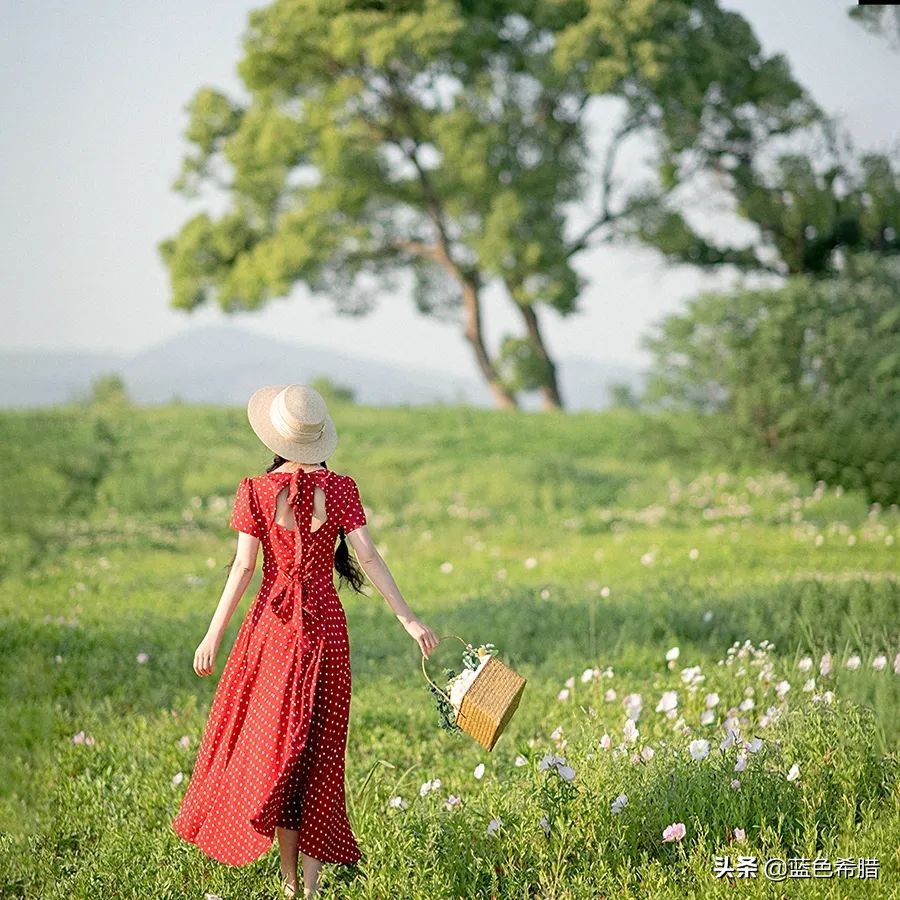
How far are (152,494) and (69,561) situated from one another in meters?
2.86

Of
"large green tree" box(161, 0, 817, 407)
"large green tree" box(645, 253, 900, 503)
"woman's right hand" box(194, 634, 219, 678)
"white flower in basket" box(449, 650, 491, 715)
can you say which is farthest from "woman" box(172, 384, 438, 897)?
"large green tree" box(161, 0, 817, 407)

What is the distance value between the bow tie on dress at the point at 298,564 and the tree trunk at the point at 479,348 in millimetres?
17860

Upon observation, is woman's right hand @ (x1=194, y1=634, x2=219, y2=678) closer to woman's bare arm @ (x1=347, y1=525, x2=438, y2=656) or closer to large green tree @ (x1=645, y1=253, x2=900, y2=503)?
woman's bare arm @ (x1=347, y1=525, x2=438, y2=656)

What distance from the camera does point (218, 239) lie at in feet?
70.4

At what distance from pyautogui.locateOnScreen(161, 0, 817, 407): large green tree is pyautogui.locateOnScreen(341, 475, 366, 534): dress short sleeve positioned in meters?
15.7

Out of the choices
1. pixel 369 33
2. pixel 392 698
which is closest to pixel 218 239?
pixel 369 33

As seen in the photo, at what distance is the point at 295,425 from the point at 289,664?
70 centimetres

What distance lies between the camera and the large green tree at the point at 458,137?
1959 cm

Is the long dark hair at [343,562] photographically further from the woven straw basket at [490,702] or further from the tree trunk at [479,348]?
the tree trunk at [479,348]

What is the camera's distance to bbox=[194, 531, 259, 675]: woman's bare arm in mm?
3793

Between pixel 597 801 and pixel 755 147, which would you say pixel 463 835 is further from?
pixel 755 147

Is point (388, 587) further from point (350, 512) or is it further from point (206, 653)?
point (206, 653)

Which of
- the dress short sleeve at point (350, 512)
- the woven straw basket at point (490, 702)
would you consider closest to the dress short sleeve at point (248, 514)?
the dress short sleeve at point (350, 512)

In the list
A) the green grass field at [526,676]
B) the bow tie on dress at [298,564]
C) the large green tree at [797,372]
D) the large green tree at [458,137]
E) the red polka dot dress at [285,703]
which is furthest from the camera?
the large green tree at [458,137]
